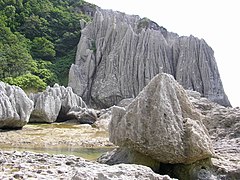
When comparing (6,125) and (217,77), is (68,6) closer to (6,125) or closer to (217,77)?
(217,77)

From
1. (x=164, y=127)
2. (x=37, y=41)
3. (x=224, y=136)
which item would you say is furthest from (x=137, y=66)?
(x=164, y=127)

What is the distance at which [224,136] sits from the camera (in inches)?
352

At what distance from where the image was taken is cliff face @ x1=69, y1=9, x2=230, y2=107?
3831cm

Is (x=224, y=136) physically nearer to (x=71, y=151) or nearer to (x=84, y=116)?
(x=71, y=151)

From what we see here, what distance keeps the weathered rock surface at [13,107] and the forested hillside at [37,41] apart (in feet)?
51.2

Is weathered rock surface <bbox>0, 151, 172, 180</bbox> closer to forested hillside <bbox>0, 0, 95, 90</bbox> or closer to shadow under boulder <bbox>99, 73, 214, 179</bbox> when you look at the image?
shadow under boulder <bbox>99, 73, 214, 179</bbox>

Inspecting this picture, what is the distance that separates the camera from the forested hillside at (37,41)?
37.8 m

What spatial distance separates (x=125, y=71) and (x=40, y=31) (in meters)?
20.3

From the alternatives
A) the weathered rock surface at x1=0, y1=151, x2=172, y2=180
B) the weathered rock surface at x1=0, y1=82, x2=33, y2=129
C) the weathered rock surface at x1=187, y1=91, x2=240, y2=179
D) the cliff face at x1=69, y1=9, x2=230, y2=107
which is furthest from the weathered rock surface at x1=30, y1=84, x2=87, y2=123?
the weathered rock surface at x1=0, y1=151, x2=172, y2=180

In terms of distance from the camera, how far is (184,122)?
6898mm

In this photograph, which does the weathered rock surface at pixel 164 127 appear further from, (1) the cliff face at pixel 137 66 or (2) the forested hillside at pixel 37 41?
(1) the cliff face at pixel 137 66

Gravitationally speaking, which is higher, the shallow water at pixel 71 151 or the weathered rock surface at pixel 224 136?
the weathered rock surface at pixel 224 136

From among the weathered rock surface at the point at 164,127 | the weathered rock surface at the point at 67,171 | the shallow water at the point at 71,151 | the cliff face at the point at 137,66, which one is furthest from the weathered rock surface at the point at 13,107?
the cliff face at the point at 137,66

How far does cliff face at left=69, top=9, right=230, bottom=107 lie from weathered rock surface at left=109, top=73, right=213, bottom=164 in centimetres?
3103
